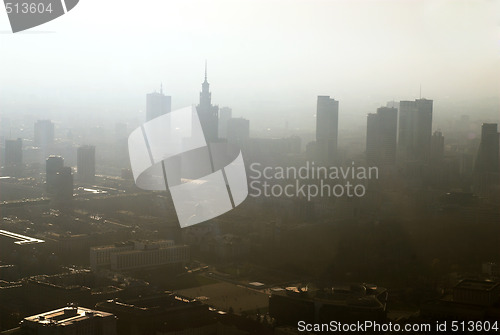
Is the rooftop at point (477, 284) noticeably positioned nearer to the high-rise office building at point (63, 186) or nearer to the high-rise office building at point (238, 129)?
the high-rise office building at point (238, 129)

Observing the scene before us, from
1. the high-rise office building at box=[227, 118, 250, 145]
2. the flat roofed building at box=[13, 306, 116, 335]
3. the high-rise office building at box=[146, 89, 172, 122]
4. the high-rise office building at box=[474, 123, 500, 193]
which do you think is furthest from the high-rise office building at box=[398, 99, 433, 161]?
the flat roofed building at box=[13, 306, 116, 335]

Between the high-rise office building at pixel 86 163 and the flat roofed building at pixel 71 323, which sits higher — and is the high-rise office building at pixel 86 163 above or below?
above

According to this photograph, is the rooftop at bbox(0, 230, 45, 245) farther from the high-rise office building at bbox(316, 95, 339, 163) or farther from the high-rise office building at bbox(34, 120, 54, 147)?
the high-rise office building at bbox(34, 120, 54, 147)

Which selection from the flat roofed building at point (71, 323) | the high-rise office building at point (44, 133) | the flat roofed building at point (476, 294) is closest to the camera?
the flat roofed building at point (71, 323)

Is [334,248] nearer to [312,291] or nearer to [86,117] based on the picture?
[312,291]

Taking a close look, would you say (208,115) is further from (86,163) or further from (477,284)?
(477,284)

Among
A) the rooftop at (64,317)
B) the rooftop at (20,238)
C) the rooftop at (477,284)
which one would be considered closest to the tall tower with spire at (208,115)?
the rooftop at (20,238)

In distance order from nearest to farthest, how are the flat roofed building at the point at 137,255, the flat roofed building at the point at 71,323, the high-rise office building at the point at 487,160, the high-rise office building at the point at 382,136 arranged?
the flat roofed building at the point at 71,323
the flat roofed building at the point at 137,255
the high-rise office building at the point at 487,160
the high-rise office building at the point at 382,136
